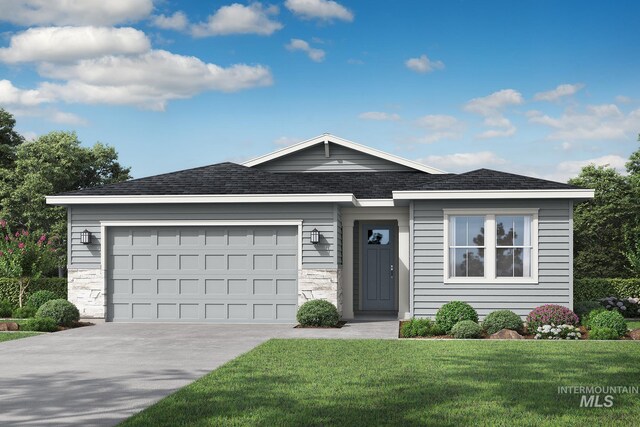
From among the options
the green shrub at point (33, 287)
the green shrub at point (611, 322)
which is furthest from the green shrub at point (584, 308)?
the green shrub at point (33, 287)

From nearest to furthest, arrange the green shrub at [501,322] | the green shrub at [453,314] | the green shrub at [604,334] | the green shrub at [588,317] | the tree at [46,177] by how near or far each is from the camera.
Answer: the green shrub at [604,334]
the green shrub at [501,322]
the green shrub at [453,314]
the green shrub at [588,317]
the tree at [46,177]

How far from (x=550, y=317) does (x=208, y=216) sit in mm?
8575

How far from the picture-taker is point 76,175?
36875mm

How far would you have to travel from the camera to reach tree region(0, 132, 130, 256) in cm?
3484

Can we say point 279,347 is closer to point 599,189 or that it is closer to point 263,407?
point 263,407

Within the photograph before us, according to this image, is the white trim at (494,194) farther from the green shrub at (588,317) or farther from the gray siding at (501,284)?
the green shrub at (588,317)

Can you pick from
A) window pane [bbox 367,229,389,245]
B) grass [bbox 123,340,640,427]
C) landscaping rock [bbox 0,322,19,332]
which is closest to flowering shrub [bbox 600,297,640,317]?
window pane [bbox 367,229,389,245]

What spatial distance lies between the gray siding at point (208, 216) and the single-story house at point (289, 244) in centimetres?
3

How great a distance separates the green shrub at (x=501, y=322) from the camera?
51.6ft

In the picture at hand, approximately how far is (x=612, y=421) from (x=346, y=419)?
8.79ft

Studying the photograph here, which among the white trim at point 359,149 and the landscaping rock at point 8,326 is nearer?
the landscaping rock at point 8,326

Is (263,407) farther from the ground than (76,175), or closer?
closer

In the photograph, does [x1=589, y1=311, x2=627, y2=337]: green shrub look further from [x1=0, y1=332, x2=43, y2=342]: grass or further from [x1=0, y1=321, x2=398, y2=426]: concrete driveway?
[x1=0, y1=332, x2=43, y2=342]: grass

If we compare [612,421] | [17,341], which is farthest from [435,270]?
[612,421]
